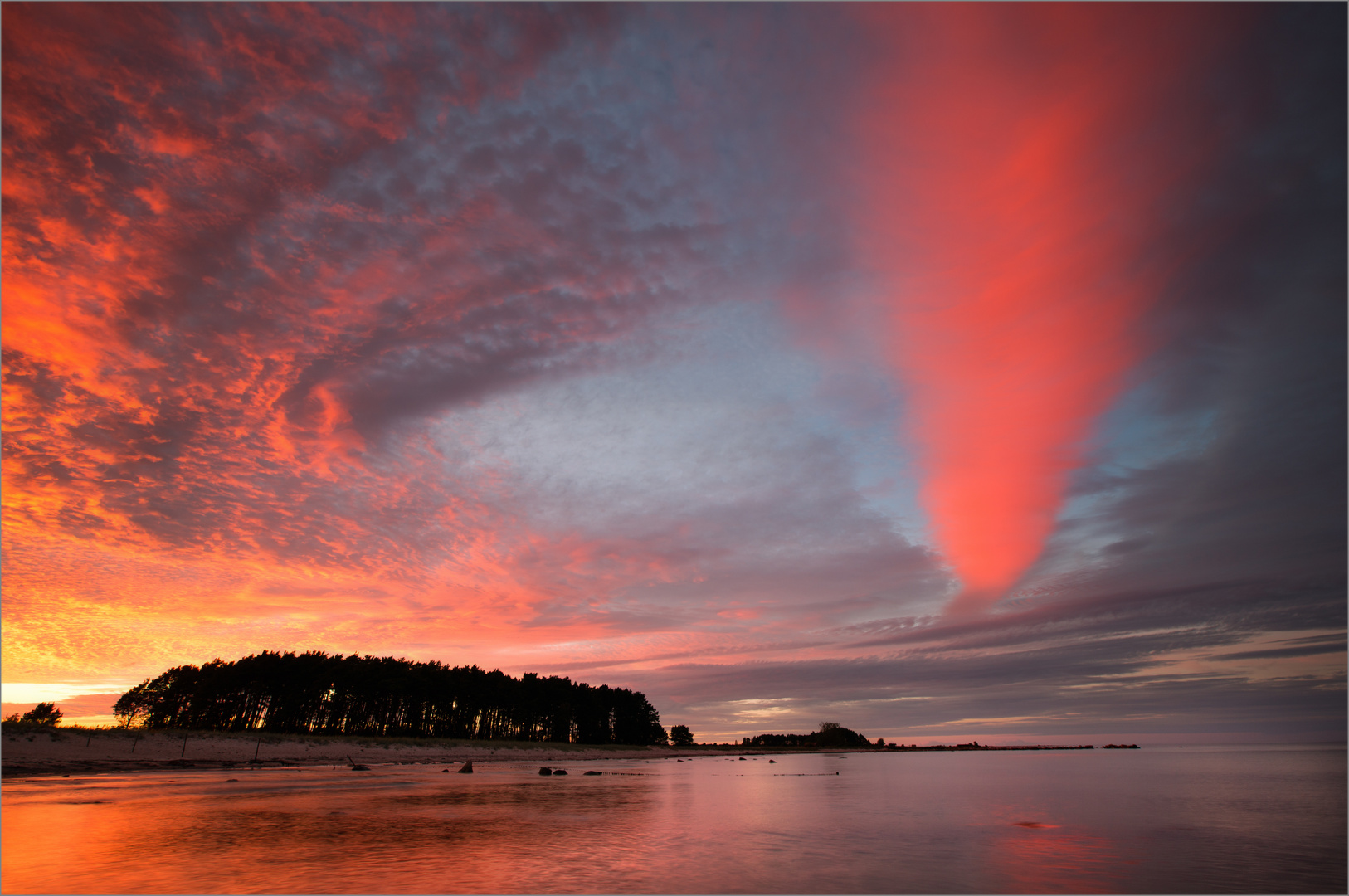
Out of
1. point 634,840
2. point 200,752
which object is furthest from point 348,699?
point 634,840

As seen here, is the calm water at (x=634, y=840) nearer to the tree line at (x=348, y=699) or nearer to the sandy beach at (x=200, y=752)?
the sandy beach at (x=200, y=752)

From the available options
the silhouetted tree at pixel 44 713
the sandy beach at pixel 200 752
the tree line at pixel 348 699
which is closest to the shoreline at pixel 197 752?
the sandy beach at pixel 200 752

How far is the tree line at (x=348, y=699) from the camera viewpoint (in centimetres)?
9525

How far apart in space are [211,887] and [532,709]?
13816cm

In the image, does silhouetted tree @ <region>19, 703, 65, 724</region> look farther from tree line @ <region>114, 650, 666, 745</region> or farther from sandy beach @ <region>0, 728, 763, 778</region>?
sandy beach @ <region>0, 728, 763, 778</region>

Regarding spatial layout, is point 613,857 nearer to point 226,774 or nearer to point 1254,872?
point 1254,872

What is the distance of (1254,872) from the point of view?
66.2ft

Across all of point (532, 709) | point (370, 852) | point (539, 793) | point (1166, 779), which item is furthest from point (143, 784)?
point (532, 709)

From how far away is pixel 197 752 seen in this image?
2640 inches

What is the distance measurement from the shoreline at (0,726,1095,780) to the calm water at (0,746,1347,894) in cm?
1198

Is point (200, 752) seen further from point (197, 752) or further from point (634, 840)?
point (634, 840)

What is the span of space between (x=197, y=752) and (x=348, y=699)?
41930mm

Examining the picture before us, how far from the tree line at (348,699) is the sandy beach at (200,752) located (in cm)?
1327

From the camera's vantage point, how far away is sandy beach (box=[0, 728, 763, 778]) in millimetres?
50812
